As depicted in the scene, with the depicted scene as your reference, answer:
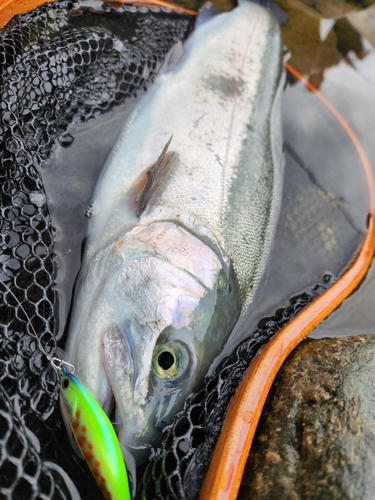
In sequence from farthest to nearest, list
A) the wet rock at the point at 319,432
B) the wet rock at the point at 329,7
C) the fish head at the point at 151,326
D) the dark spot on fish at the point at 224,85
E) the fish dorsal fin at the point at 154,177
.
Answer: the wet rock at the point at 329,7 → the dark spot on fish at the point at 224,85 → the fish dorsal fin at the point at 154,177 → the fish head at the point at 151,326 → the wet rock at the point at 319,432

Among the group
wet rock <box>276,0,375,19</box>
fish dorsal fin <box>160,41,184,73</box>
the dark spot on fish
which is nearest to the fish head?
the dark spot on fish

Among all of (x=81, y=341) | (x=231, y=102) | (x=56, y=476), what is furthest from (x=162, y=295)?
(x=231, y=102)

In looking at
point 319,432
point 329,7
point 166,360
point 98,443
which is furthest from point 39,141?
point 329,7

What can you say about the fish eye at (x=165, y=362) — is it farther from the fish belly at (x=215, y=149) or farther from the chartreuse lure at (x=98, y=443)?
the fish belly at (x=215, y=149)

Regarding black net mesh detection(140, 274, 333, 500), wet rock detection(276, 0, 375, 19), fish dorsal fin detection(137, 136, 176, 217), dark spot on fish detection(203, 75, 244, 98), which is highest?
wet rock detection(276, 0, 375, 19)

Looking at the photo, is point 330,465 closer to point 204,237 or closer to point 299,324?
point 299,324

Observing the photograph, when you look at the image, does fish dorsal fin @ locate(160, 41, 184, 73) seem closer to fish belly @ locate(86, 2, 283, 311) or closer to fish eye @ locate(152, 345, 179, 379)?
fish belly @ locate(86, 2, 283, 311)

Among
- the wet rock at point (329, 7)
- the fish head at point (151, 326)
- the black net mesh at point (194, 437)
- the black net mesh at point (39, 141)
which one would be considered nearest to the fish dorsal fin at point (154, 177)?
the fish head at point (151, 326)

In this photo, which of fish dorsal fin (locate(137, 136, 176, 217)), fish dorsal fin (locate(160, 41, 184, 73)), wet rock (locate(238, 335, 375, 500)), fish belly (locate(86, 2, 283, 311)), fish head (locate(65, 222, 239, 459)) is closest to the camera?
wet rock (locate(238, 335, 375, 500))
